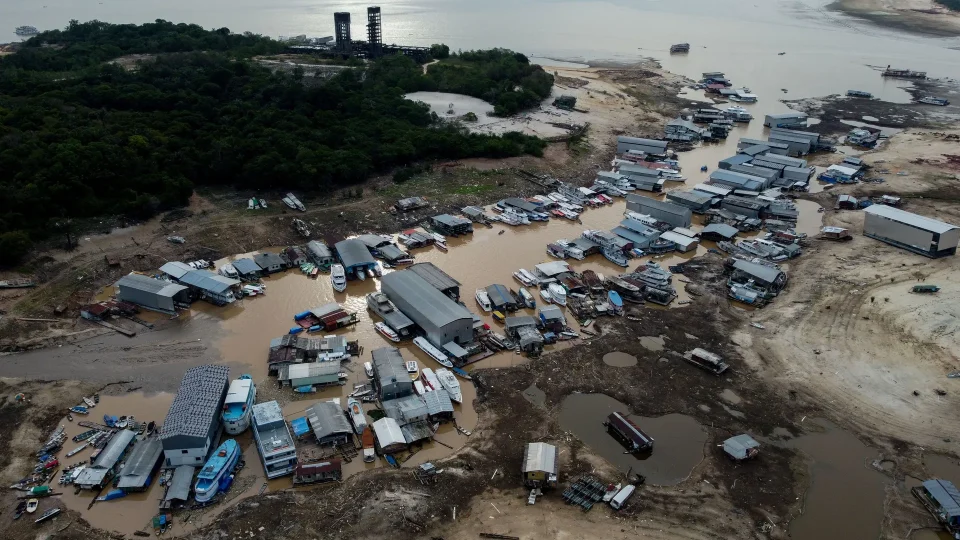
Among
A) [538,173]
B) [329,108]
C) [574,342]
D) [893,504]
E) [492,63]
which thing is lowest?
[893,504]

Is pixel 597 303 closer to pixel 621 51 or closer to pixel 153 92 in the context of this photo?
pixel 153 92

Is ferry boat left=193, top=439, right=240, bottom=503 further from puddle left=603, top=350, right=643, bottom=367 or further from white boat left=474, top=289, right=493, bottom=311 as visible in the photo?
puddle left=603, top=350, right=643, bottom=367

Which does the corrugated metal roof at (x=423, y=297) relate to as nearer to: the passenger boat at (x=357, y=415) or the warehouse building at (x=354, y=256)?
the warehouse building at (x=354, y=256)

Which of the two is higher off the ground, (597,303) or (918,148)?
(918,148)

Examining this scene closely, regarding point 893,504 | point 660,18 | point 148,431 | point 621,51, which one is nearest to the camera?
point 893,504

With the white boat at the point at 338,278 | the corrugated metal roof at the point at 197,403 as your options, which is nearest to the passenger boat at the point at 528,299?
the white boat at the point at 338,278

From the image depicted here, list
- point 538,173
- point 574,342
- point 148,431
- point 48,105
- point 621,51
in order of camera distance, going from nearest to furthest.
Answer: point 148,431 < point 574,342 < point 48,105 < point 538,173 < point 621,51

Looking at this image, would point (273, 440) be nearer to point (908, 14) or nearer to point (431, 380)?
point (431, 380)

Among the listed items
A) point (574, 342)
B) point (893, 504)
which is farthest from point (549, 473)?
point (893, 504)
